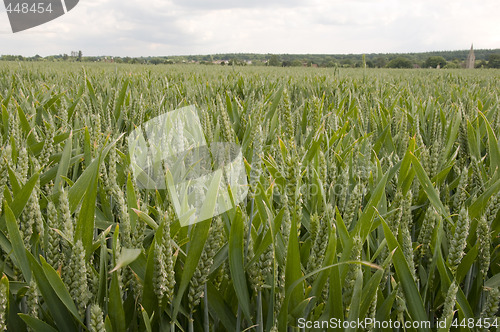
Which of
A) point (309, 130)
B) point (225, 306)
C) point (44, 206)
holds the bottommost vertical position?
point (225, 306)

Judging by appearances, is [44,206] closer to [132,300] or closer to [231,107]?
[132,300]

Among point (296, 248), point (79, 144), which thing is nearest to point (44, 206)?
point (79, 144)

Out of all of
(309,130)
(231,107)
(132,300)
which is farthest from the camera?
(231,107)

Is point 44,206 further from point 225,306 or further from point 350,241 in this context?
point 350,241

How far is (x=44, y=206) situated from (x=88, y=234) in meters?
0.43

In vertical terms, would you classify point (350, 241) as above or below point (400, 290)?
above

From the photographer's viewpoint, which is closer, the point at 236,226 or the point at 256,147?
the point at 236,226

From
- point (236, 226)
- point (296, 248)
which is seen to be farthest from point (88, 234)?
point (296, 248)

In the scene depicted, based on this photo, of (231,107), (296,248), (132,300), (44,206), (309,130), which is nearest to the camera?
(296,248)

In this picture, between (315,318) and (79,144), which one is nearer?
(315,318)

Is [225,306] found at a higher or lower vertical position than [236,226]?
lower

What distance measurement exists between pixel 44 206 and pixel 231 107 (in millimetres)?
1318

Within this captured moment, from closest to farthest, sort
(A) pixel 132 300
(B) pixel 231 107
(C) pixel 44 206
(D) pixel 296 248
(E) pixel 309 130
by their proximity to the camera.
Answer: (D) pixel 296 248 < (A) pixel 132 300 < (C) pixel 44 206 < (E) pixel 309 130 < (B) pixel 231 107

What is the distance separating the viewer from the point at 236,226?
70 cm
